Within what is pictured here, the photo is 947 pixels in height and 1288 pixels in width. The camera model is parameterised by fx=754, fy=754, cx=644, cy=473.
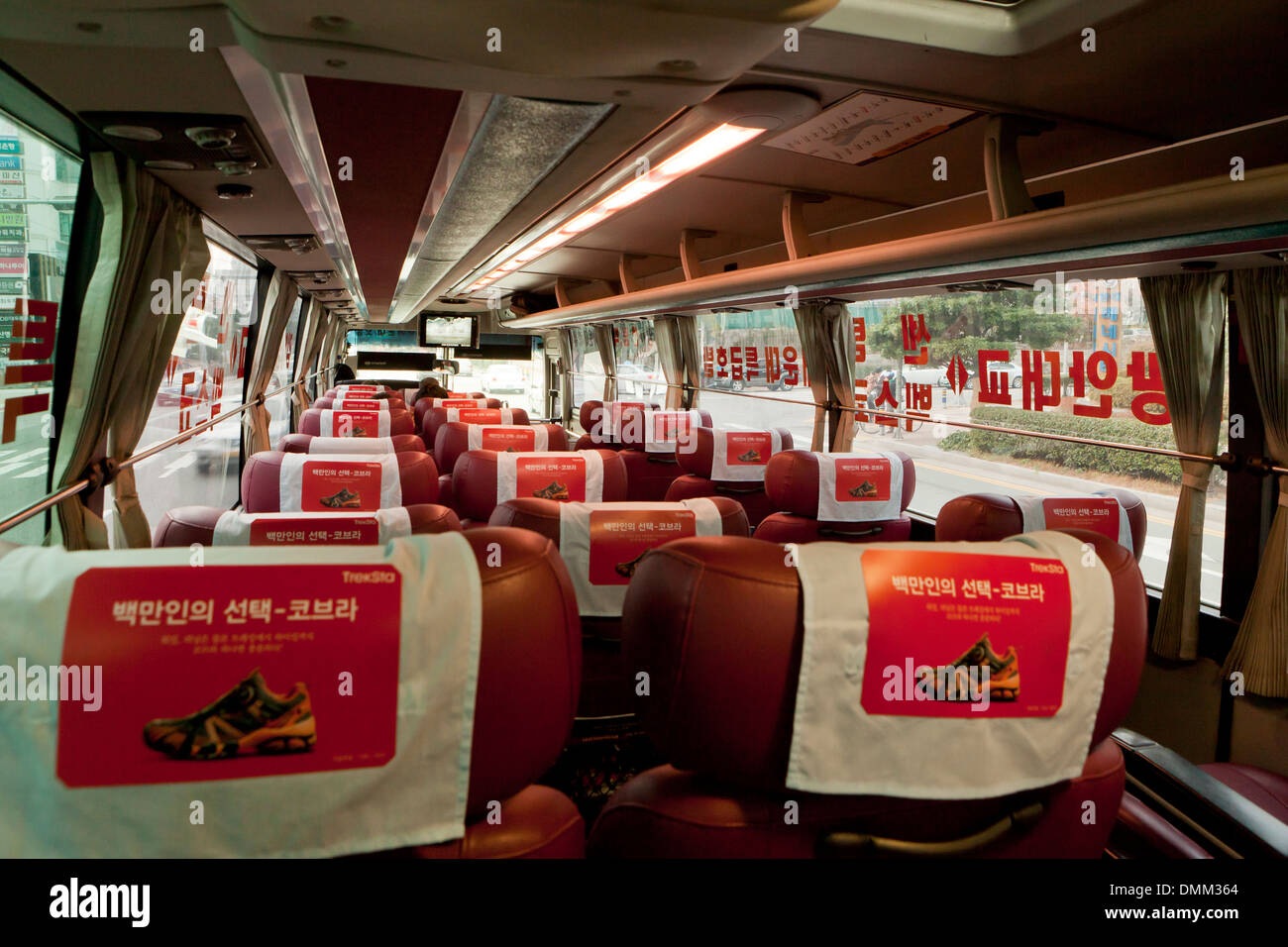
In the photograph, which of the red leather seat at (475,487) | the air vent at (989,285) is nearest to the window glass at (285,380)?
the red leather seat at (475,487)

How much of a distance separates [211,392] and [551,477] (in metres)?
A: 4.36

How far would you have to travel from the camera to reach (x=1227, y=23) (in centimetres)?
210

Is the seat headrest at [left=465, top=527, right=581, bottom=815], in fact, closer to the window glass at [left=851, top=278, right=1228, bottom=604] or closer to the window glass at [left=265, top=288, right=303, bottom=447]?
the window glass at [left=851, top=278, right=1228, bottom=604]

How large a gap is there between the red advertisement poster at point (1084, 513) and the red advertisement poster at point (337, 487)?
312cm

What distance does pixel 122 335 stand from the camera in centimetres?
329

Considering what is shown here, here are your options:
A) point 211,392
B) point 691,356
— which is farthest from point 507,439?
point 691,356

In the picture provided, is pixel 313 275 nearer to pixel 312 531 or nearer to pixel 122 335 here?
pixel 122 335

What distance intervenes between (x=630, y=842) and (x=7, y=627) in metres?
0.98

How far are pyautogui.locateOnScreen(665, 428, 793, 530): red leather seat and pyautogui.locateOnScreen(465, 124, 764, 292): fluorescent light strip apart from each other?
1.84 metres

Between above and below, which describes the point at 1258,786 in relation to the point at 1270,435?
below

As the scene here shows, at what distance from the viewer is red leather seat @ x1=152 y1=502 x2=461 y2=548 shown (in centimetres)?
246

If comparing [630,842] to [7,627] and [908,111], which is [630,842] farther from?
[908,111]

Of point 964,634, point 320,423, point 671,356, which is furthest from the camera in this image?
point 671,356
